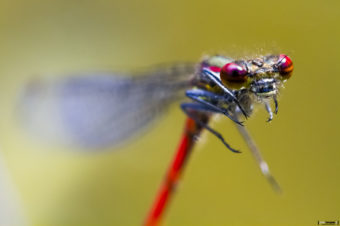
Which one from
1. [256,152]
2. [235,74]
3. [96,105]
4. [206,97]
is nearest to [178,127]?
[96,105]

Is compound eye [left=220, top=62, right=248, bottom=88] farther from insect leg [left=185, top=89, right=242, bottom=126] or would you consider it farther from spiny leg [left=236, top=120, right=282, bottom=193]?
spiny leg [left=236, top=120, right=282, bottom=193]

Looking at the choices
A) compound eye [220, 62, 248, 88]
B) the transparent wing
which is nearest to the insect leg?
compound eye [220, 62, 248, 88]

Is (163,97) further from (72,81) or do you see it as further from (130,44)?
(130,44)

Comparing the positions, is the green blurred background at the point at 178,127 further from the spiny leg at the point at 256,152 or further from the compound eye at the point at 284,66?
the compound eye at the point at 284,66

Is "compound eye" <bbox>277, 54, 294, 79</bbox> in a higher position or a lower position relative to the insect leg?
higher

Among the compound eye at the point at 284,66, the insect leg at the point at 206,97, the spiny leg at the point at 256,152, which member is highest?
the compound eye at the point at 284,66

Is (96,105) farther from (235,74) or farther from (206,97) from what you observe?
(235,74)

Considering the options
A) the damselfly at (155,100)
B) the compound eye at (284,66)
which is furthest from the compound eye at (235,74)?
the compound eye at (284,66)
